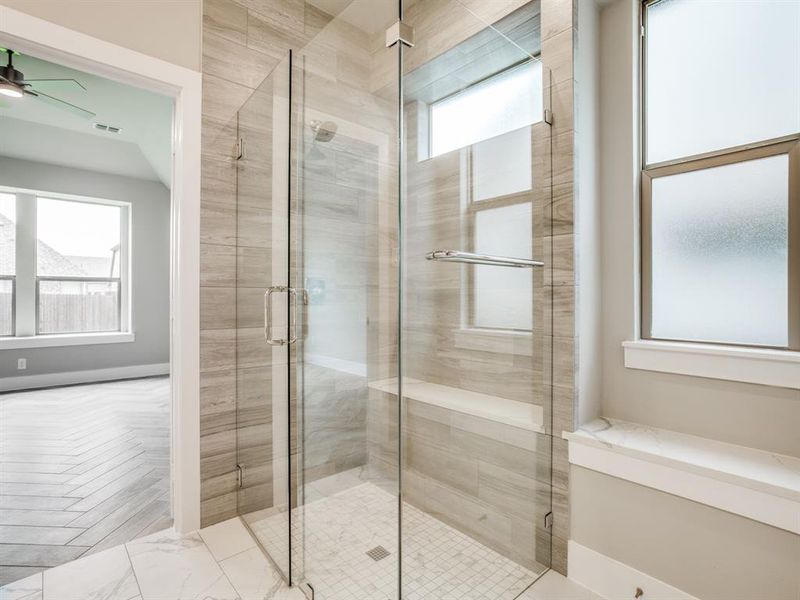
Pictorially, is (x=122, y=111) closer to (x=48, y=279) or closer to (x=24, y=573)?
(x=48, y=279)

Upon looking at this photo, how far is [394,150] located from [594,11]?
125cm

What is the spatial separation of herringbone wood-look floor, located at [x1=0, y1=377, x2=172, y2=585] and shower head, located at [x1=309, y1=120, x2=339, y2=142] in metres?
2.02

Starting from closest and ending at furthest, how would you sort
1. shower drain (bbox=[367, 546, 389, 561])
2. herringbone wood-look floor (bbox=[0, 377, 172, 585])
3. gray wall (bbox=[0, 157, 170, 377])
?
shower drain (bbox=[367, 546, 389, 561]) → herringbone wood-look floor (bbox=[0, 377, 172, 585]) → gray wall (bbox=[0, 157, 170, 377])

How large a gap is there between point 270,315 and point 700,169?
187 cm

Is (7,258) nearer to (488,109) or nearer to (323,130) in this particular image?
(323,130)

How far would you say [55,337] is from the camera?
16.7 ft

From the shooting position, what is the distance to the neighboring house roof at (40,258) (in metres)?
4.86

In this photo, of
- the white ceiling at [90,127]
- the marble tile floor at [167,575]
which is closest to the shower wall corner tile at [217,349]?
the marble tile floor at [167,575]

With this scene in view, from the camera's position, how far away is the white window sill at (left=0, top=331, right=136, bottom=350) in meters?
4.80

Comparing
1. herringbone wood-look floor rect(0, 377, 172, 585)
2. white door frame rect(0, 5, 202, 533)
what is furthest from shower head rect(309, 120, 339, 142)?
herringbone wood-look floor rect(0, 377, 172, 585)

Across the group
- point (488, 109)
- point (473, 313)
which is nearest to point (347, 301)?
point (473, 313)

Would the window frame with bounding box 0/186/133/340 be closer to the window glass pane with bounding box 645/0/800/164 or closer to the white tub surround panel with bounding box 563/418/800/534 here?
the white tub surround panel with bounding box 563/418/800/534

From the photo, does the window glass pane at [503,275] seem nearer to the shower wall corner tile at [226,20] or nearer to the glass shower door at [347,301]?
the glass shower door at [347,301]

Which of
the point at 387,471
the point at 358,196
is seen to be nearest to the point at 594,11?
the point at 358,196
